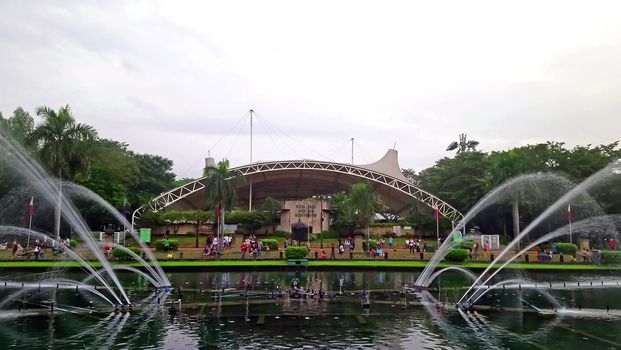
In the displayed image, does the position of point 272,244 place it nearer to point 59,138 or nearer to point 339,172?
point 59,138

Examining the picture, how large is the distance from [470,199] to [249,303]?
63321 mm

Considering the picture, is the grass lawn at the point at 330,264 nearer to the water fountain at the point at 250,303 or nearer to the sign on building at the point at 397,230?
the water fountain at the point at 250,303

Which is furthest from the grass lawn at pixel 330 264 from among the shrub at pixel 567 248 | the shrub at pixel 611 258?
the shrub at pixel 567 248

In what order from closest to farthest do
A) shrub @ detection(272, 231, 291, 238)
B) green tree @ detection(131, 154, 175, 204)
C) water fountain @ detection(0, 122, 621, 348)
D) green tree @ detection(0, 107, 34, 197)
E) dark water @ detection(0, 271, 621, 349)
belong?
dark water @ detection(0, 271, 621, 349)
water fountain @ detection(0, 122, 621, 348)
green tree @ detection(0, 107, 34, 197)
shrub @ detection(272, 231, 291, 238)
green tree @ detection(131, 154, 175, 204)

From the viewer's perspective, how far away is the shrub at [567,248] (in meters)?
54.4

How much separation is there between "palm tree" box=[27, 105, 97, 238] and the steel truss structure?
28.2 meters

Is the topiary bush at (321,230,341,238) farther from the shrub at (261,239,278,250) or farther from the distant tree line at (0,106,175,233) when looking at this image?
the distant tree line at (0,106,175,233)

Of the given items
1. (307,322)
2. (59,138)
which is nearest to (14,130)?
(59,138)

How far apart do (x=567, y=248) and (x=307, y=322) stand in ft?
144

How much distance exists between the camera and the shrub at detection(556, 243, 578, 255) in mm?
54394

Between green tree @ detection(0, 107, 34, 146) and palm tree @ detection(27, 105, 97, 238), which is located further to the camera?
green tree @ detection(0, 107, 34, 146)

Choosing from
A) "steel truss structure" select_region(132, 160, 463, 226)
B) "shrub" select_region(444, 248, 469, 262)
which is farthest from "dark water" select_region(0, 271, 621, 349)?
"steel truss structure" select_region(132, 160, 463, 226)

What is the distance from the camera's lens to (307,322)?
846 inches

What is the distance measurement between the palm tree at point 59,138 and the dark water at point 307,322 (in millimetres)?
25554
